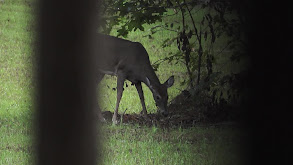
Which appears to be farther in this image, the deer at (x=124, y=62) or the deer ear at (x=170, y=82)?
the deer at (x=124, y=62)

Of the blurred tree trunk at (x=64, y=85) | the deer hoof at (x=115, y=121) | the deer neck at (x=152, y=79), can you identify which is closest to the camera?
the blurred tree trunk at (x=64, y=85)

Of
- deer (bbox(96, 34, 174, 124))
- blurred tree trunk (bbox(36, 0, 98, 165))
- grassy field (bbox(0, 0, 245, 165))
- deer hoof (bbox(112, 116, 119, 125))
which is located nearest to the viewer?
blurred tree trunk (bbox(36, 0, 98, 165))

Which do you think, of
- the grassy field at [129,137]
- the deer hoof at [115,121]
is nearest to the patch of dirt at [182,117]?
the deer hoof at [115,121]

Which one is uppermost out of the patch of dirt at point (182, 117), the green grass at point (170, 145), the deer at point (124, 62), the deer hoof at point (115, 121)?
the deer at point (124, 62)

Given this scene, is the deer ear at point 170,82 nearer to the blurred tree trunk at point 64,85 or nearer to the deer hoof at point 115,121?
the deer hoof at point 115,121

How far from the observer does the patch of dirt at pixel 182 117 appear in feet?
26.7

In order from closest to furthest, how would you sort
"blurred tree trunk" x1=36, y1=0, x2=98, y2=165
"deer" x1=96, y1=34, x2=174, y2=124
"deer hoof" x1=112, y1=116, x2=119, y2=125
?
"blurred tree trunk" x1=36, y1=0, x2=98, y2=165 → "deer hoof" x1=112, y1=116, x2=119, y2=125 → "deer" x1=96, y1=34, x2=174, y2=124

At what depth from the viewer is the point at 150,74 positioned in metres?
8.93

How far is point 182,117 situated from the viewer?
8.67 meters

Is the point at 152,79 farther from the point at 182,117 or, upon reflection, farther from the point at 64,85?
the point at 64,85

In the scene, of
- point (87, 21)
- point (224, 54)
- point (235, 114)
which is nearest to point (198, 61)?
point (235, 114)

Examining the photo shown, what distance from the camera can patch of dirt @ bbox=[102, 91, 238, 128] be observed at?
8141mm

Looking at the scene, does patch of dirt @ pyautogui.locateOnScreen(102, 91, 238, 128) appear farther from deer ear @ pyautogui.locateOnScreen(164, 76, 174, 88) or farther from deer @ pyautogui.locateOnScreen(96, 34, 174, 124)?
deer @ pyautogui.locateOnScreen(96, 34, 174, 124)

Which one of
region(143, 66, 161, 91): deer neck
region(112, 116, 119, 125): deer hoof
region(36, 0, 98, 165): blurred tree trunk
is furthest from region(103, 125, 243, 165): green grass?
region(36, 0, 98, 165): blurred tree trunk
